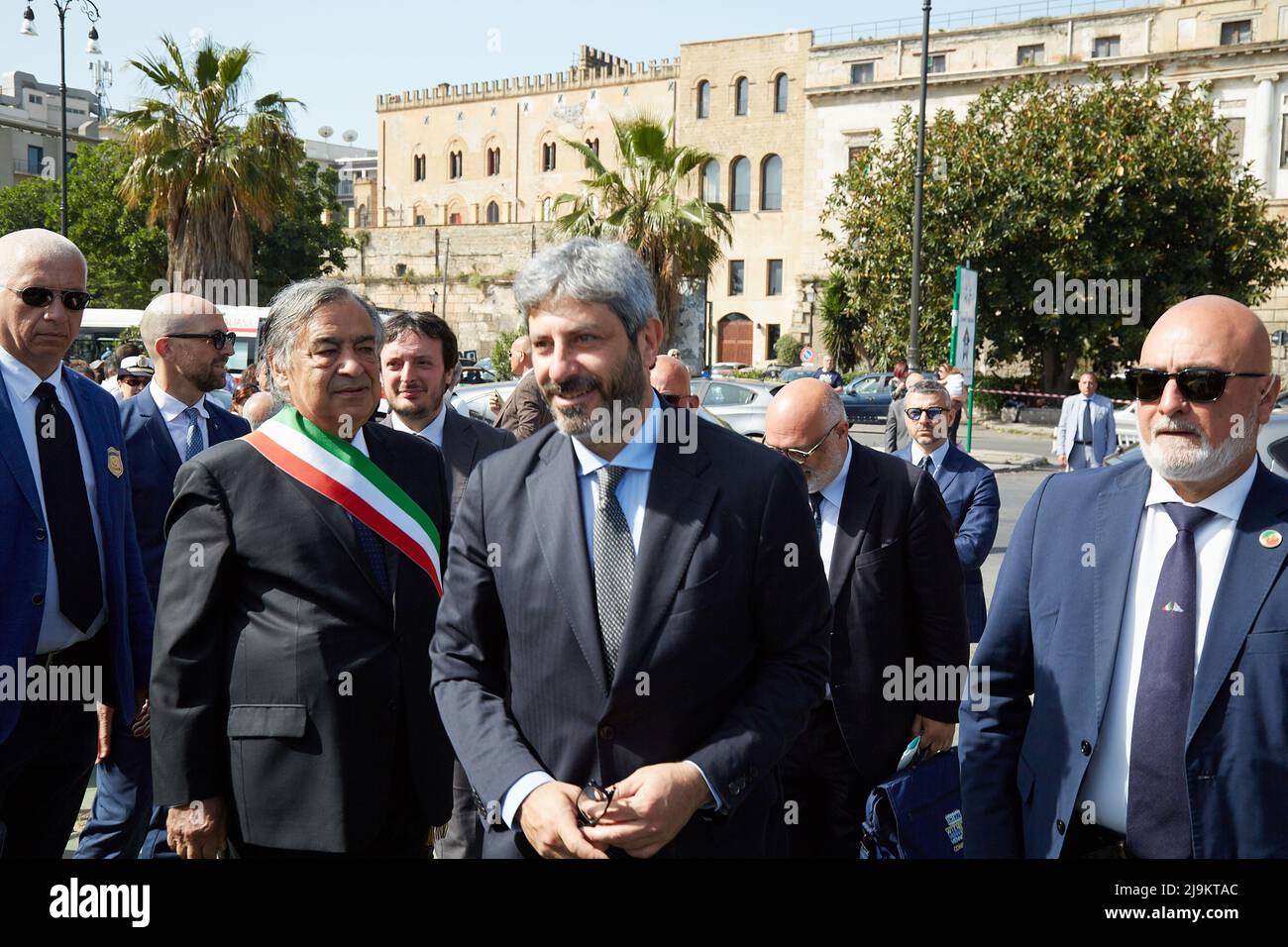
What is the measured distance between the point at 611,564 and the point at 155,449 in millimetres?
2820

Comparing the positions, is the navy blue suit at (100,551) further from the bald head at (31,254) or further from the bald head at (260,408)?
the bald head at (260,408)

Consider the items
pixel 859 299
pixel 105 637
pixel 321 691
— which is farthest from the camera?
pixel 859 299

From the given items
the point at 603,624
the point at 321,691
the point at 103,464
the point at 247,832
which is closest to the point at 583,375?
the point at 603,624

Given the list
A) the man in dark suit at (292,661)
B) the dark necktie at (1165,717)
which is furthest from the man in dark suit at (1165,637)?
the man in dark suit at (292,661)

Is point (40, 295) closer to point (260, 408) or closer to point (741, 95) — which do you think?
point (260, 408)

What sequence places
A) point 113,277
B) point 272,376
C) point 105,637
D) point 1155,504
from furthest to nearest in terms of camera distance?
point 113,277
point 105,637
point 272,376
point 1155,504

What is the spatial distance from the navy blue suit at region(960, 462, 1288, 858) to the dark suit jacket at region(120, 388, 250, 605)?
3156 millimetres

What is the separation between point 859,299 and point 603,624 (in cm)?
3134

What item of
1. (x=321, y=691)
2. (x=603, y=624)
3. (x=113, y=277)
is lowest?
(x=321, y=691)

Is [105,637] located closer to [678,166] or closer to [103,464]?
[103,464]

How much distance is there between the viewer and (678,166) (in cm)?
2434

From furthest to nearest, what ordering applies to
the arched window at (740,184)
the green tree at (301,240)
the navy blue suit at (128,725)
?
1. the arched window at (740,184)
2. the green tree at (301,240)
3. the navy blue suit at (128,725)

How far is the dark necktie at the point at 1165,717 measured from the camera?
2.59 meters

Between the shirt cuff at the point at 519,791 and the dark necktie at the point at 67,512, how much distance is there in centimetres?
199
